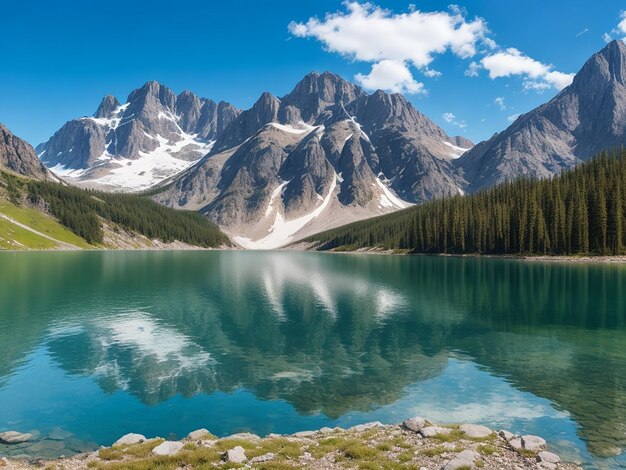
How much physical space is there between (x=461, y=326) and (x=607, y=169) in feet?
533

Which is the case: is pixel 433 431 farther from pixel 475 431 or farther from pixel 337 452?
pixel 337 452

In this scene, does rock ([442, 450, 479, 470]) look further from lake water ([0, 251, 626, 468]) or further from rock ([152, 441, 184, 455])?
rock ([152, 441, 184, 455])

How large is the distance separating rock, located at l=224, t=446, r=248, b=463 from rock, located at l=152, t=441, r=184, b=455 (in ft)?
8.11

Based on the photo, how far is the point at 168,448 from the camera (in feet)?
63.4

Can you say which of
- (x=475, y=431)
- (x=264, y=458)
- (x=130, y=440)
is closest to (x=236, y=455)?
(x=264, y=458)

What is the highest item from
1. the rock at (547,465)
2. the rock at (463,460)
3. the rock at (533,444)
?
the rock at (463,460)

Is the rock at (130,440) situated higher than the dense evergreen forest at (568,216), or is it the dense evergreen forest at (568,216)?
the dense evergreen forest at (568,216)

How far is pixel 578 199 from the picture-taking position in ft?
525

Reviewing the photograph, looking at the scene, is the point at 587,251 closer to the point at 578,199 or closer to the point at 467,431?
the point at 578,199

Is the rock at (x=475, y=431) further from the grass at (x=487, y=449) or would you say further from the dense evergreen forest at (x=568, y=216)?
the dense evergreen forest at (x=568, y=216)

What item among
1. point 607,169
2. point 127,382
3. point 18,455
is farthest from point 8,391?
Result: point 607,169

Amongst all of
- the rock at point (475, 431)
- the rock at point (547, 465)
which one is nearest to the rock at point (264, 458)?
the rock at point (475, 431)

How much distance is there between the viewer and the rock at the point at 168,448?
18859mm

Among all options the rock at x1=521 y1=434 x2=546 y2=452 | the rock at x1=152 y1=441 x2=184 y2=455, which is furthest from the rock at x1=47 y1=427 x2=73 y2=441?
the rock at x1=521 y1=434 x2=546 y2=452
